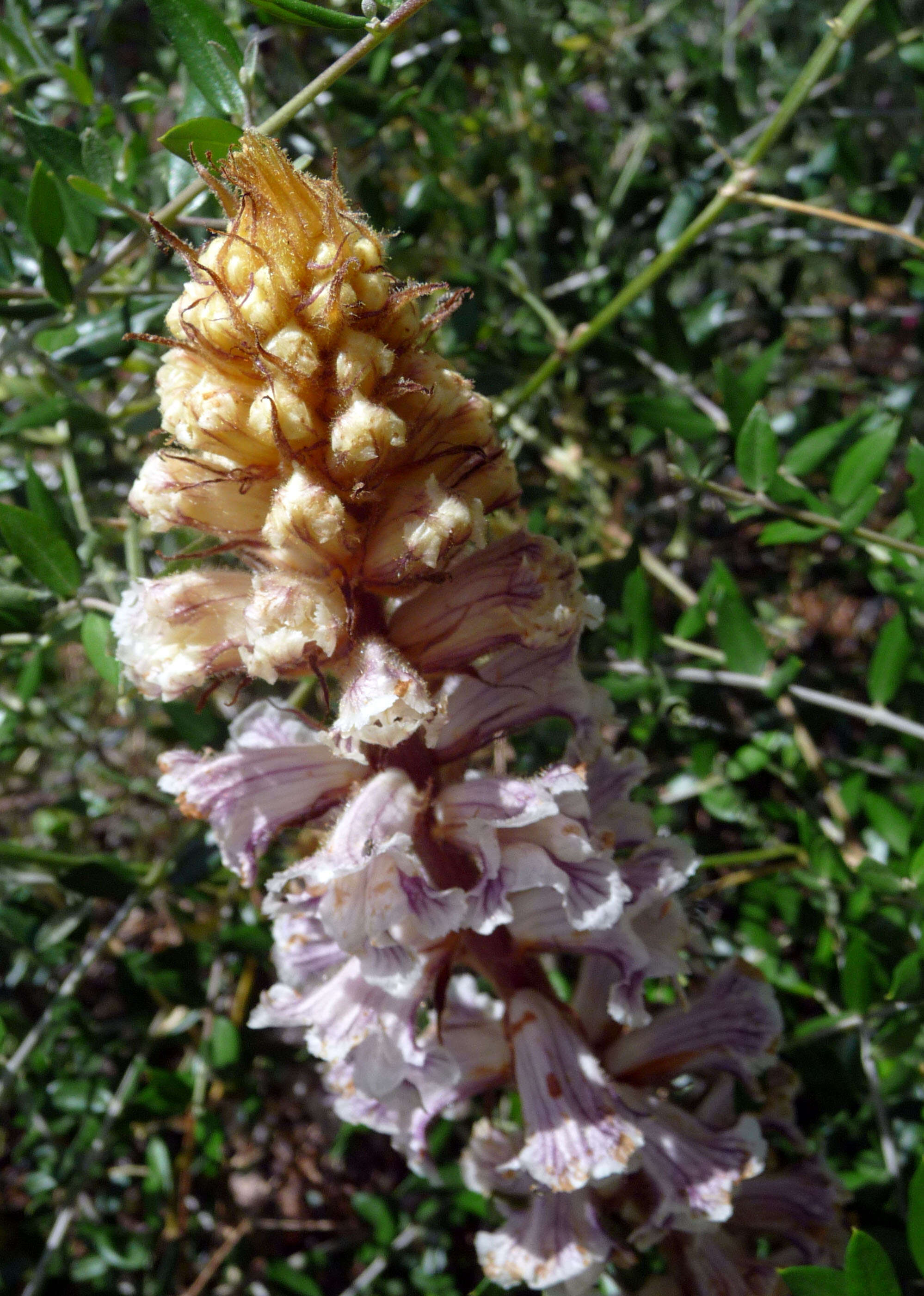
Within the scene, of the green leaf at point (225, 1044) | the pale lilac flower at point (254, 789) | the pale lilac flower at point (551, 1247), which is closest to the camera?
the pale lilac flower at point (254, 789)

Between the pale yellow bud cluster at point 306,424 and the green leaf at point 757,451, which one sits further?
the green leaf at point 757,451

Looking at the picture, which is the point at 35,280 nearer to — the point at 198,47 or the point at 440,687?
the point at 198,47

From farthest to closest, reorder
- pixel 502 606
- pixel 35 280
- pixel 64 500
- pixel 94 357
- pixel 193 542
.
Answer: pixel 64 500, pixel 35 280, pixel 94 357, pixel 193 542, pixel 502 606

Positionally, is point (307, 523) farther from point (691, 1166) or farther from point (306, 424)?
point (691, 1166)

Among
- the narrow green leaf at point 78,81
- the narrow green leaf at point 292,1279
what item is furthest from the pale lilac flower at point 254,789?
the narrow green leaf at point 292,1279

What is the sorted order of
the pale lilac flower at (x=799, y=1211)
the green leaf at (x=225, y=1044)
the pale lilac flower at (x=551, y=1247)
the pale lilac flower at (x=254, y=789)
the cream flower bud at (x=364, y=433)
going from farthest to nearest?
1. the green leaf at (x=225, y=1044)
2. the pale lilac flower at (x=799, y=1211)
3. the pale lilac flower at (x=551, y=1247)
4. the pale lilac flower at (x=254, y=789)
5. the cream flower bud at (x=364, y=433)

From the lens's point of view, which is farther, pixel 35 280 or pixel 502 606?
pixel 35 280

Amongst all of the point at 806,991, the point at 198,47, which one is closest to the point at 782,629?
the point at 806,991

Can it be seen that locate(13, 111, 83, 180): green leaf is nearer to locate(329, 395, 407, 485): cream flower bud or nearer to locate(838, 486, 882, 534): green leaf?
locate(329, 395, 407, 485): cream flower bud

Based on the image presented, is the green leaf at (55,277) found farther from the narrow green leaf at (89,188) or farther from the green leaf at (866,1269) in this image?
the green leaf at (866,1269)
